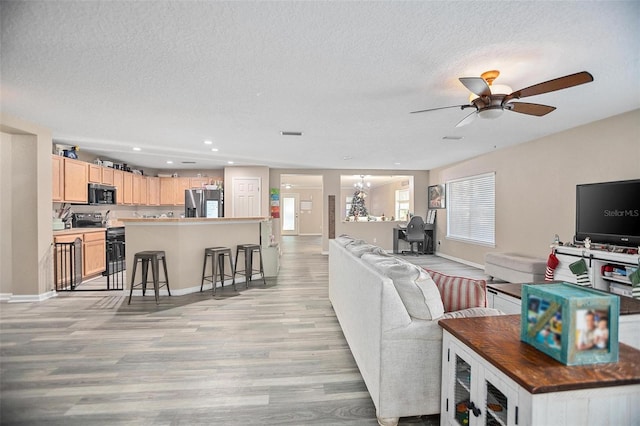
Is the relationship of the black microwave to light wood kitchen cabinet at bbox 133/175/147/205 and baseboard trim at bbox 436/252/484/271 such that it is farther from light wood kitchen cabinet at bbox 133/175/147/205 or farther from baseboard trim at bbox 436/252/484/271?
baseboard trim at bbox 436/252/484/271

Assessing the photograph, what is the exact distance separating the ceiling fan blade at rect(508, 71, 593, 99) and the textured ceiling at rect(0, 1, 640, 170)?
0.81ft

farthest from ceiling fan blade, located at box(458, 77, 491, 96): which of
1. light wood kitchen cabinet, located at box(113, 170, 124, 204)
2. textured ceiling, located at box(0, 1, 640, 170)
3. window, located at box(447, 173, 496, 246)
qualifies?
light wood kitchen cabinet, located at box(113, 170, 124, 204)

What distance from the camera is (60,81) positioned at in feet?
9.29

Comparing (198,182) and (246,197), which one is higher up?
(198,182)

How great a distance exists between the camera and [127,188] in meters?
7.21

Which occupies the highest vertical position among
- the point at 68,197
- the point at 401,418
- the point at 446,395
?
the point at 68,197

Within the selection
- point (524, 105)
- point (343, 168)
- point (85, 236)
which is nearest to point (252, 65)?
point (524, 105)

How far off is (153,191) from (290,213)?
7.22 meters

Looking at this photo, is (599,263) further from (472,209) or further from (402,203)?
(402,203)

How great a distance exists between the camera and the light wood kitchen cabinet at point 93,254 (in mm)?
5359

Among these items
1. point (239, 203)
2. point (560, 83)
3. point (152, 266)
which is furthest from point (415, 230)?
point (152, 266)

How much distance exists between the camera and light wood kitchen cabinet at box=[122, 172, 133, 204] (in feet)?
23.3

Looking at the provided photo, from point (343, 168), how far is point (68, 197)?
6147 mm

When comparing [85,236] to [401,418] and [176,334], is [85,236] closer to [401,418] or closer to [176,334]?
[176,334]
